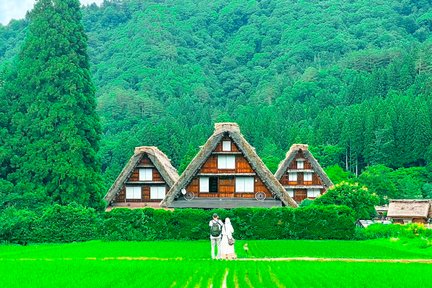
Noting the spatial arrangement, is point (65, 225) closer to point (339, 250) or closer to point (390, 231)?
point (339, 250)

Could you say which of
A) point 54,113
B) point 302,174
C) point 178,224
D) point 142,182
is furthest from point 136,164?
point 302,174

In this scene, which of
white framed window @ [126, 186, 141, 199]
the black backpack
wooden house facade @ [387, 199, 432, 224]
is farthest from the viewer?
wooden house facade @ [387, 199, 432, 224]

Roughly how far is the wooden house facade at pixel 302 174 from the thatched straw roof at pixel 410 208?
9196 millimetres

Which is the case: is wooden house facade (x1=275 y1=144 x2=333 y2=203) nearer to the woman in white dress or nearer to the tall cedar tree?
the tall cedar tree

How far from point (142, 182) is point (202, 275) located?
4371cm

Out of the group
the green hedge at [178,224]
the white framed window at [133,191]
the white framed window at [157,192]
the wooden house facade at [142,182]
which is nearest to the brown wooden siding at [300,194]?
the wooden house facade at [142,182]

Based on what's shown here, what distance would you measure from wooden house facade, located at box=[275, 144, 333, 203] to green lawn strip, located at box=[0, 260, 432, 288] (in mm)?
53747

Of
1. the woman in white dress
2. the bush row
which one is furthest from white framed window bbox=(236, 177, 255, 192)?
the woman in white dress

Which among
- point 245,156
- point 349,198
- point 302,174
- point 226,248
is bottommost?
point 226,248

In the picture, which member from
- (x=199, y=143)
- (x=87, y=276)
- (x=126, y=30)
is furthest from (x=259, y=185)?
(x=126, y=30)

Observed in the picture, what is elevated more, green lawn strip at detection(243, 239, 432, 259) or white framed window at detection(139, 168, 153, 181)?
white framed window at detection(139, 168, 153, 181)

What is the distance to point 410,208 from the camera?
270 feet

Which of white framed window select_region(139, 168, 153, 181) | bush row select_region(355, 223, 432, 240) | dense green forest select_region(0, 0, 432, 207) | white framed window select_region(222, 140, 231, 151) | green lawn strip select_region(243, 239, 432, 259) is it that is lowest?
green lawn strip select_region(243, 239, 432, 259)

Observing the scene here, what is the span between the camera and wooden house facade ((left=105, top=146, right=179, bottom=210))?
208ft
